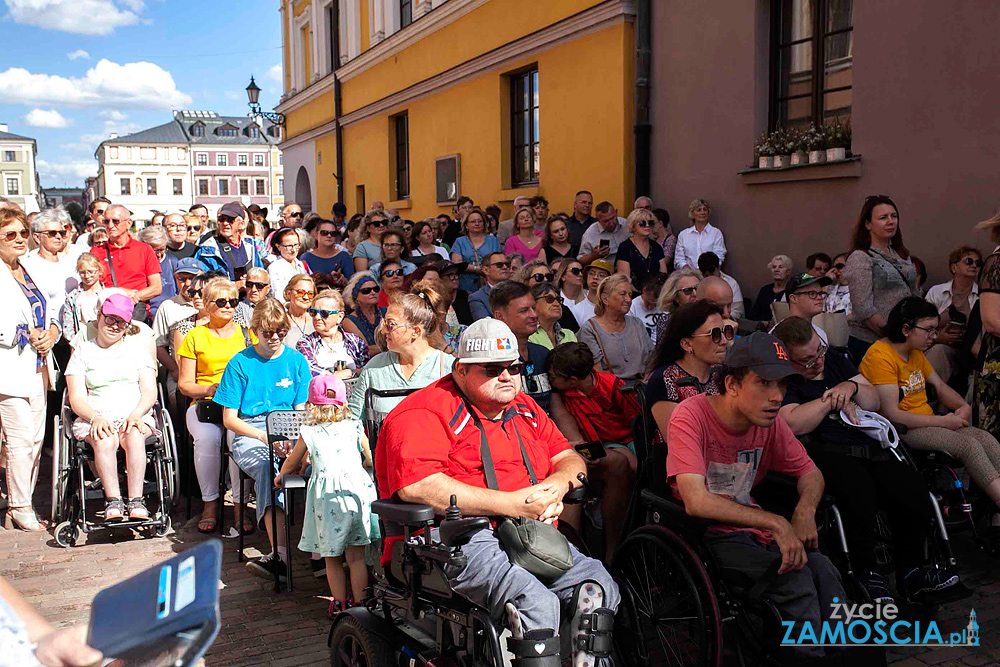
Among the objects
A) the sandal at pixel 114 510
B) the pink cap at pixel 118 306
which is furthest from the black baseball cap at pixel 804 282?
the sandal at pixel 114 510

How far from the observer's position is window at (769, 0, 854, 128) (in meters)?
8.88

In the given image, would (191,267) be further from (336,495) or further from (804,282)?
(804,282)

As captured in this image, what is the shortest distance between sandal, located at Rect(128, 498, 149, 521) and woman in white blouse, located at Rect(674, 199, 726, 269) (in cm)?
602

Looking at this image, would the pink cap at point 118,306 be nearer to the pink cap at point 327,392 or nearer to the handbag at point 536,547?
the pink cap at point 327,392

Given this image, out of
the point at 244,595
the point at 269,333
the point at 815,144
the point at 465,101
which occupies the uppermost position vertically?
the point at 465,101

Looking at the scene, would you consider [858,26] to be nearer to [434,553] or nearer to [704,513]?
[704,513]

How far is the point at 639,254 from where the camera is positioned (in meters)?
9.70

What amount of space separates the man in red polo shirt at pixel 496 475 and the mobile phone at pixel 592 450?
3.68 feet

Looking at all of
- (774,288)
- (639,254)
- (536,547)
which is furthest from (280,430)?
(774,288)

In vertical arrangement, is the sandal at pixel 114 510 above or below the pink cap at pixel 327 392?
below

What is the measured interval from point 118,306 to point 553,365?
3073 millimetres

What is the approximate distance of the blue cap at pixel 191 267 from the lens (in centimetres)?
796

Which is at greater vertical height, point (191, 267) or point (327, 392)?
point (191, 267)

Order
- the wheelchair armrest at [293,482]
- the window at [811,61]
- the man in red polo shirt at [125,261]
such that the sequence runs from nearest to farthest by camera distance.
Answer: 1. the wheelchair armrest at [293,482]
2. the man in red polo shirt at [125,261]
3. the window at [811,61]
